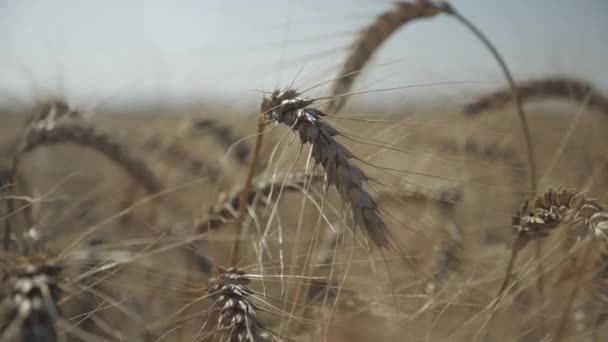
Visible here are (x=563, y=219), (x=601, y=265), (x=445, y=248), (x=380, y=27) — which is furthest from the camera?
(x=380, y=27)

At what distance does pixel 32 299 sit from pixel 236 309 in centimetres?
28

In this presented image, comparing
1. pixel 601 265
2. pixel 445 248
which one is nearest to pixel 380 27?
pixel 445 248

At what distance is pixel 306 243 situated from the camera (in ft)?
5.81

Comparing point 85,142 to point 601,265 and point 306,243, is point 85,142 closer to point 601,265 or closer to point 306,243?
point 306,243

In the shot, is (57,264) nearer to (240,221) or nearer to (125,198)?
(240,221)

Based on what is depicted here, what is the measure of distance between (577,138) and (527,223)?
6.34 feet

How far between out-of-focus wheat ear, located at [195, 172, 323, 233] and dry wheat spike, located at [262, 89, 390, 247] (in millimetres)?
261

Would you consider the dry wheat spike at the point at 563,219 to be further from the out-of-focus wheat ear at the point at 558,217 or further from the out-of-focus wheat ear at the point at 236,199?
the out-of-focus wheat ear at the point at 236,199

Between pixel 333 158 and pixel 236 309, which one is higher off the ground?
pixel 333 158

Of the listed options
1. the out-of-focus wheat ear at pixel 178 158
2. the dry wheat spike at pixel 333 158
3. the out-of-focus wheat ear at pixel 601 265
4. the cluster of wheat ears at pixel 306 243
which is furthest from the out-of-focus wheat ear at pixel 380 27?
the out-of-focus wheat ear at pixel 178 158

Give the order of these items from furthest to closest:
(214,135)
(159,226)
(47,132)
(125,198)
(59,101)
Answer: (214,135)
(125,198)
(159,226)
(59,101)
(47,132)

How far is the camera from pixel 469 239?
2.05 metres

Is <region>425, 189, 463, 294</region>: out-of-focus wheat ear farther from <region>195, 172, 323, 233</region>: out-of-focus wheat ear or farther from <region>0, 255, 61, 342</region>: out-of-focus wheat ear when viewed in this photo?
<region>0, 255, 61, 342</region>: out-of-focus wheat ear

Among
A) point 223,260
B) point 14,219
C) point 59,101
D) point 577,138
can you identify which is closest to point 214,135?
point 59,101
